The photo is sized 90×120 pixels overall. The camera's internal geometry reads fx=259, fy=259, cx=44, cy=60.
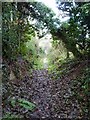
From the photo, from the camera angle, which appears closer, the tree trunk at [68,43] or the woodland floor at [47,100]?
the woodland floor at [47,100]

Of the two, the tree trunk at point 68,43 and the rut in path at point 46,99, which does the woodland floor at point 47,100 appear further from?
the tree trunk at point 68,43

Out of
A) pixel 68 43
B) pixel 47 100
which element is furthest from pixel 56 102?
pixel 68 43

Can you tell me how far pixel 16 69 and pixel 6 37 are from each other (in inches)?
29.8

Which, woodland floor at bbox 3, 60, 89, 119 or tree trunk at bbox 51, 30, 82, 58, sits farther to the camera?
tree trunk at bbox 51, 30, 82, 58

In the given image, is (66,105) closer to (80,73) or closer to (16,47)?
(80,73)

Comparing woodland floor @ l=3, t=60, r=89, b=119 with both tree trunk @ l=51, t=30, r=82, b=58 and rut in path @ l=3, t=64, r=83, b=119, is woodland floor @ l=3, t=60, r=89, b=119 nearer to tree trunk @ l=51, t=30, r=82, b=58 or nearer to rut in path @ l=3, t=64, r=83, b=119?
rut in path @ l=3, t=64, r=83, b=119

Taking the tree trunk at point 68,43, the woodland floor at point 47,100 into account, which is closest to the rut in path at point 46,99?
the woodland floor at point 47,100

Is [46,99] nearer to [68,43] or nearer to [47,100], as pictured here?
[47,100]

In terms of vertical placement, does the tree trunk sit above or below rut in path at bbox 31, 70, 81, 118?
above

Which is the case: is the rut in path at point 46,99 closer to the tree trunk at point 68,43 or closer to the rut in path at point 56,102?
the rut in path at point 56,102

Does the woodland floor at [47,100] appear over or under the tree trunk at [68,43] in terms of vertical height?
under

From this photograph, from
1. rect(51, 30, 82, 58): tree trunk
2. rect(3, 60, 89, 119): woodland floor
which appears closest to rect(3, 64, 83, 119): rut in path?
rect(3, 60, 89, 119): woodland floor

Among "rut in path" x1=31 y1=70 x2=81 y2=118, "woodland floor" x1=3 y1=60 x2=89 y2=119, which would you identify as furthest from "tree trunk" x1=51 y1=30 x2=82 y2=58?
"rut in path" x1=31 y1=70 x2=81 y2=118

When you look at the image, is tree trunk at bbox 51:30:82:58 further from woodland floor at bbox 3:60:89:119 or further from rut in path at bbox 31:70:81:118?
rut in path at bbox 31:70:81:118
